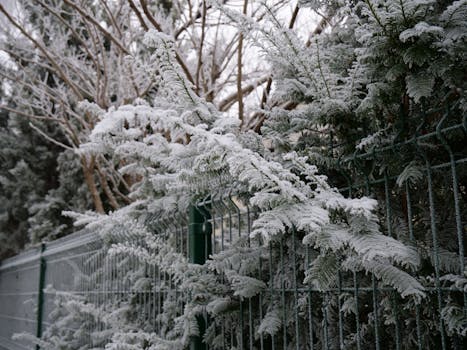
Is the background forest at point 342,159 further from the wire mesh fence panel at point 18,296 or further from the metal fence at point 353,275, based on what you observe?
the wire mesh fence panel at point 18,296

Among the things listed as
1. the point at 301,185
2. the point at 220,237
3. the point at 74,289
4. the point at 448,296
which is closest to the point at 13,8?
the point at 74,289

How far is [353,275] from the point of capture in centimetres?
222

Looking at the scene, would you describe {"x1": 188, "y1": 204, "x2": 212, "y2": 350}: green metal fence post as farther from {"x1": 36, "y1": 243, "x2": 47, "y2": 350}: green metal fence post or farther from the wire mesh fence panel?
the wire mesh fence panel

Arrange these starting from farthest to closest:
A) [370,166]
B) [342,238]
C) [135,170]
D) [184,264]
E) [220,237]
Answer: [135,170]
[220,237]
[184,264]
[370,166]
[342,238]

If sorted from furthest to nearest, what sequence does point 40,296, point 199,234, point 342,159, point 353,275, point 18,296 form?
point 18,296
point 40,296
point 199,234
point 342,159
point 353,275

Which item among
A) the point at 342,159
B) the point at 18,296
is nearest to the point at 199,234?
the point at 342,159

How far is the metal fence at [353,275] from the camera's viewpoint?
6.38 ft

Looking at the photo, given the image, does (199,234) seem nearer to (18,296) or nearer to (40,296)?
(40,296)

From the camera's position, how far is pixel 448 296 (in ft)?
6.06

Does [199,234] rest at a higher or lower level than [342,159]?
lower

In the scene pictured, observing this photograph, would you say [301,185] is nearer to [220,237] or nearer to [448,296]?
[448,296]

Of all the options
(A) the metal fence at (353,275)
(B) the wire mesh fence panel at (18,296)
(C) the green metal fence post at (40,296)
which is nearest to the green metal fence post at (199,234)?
(A) the metal fence at (353,275)

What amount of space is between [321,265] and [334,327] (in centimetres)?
79

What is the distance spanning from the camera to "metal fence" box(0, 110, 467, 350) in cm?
195
